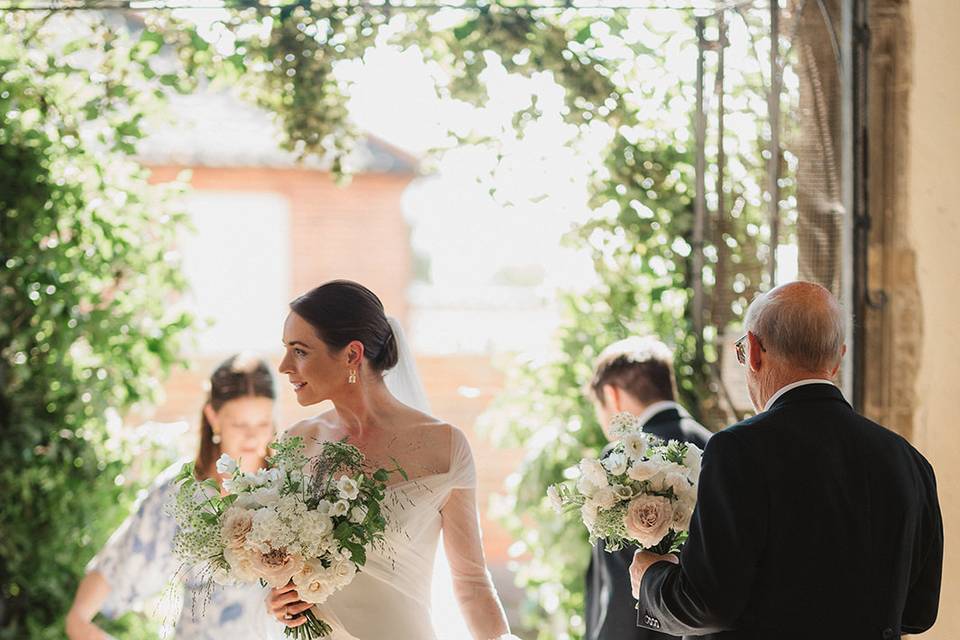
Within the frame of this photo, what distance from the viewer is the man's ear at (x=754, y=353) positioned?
271cm

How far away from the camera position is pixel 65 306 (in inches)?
207

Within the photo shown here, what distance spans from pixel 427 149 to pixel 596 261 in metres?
0.94

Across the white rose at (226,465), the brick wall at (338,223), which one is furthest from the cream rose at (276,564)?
the brick wall at (338,223)

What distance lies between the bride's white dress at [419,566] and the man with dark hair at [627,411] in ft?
2.38

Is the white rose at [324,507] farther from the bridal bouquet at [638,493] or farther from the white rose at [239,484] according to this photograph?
the bridal bouquet at [638,493]

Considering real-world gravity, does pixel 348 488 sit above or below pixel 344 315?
below

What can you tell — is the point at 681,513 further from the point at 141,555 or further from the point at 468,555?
the point at 141,555

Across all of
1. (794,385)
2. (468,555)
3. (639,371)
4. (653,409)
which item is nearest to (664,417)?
(653,409)

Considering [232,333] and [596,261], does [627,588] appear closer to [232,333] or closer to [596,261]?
[596,261]

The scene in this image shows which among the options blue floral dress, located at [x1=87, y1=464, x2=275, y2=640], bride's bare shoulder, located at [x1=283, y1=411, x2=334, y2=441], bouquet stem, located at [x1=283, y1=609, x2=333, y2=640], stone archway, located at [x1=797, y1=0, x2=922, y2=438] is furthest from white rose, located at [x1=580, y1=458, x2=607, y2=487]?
blue floral dress, located at [x1=87, y1=464, x2=275, y2=640]

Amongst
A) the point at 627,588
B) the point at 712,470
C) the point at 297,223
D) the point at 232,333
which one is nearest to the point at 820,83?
the point at 627,588

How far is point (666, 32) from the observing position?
18.0 ft

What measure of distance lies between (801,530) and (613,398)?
1801 mm

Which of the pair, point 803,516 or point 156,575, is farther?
point 156,575
